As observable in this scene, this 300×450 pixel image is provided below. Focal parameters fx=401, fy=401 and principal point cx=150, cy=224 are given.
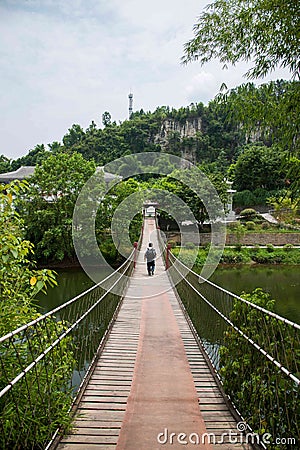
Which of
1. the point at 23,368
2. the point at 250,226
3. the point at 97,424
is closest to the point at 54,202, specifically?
the point at 250,226

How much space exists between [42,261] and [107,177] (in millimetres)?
7497

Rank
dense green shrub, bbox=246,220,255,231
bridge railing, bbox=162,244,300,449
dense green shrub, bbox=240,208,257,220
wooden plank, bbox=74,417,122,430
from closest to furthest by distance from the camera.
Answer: bridge railing, bbox=162,244,300,449
wooden plank, bbox=74,417,122,430
dense green shrub, bbox=246,220,255,231
dense green shrub, bbox=240,208,257,220

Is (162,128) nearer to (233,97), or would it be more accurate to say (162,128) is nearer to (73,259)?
(73,259)

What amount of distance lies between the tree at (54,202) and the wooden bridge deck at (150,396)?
10.2 metres

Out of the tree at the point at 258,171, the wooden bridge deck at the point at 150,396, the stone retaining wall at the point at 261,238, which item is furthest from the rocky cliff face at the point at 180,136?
the wooden bridge deck at the point at 150,396

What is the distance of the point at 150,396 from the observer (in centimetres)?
256

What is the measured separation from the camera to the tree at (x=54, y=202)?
14.4 meters

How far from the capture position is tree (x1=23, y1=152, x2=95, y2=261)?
1442cm

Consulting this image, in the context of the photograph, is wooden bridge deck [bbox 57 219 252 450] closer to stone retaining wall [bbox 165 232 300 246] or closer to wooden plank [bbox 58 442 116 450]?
wooden plank [bbox 58 442 116 450]

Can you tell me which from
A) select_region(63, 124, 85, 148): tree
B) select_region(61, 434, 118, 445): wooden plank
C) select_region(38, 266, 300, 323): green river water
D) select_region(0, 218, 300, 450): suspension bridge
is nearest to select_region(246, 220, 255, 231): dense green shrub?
select_region(38, 266, 300, 323): green river water

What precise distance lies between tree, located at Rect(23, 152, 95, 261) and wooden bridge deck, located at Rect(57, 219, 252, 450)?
403 inches

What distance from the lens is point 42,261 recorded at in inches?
604

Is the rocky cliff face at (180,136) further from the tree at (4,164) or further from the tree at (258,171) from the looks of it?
the tree at (4,164)

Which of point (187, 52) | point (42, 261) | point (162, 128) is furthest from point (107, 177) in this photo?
point (162, 128)
